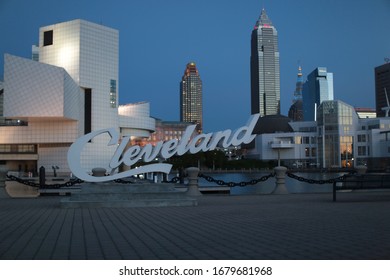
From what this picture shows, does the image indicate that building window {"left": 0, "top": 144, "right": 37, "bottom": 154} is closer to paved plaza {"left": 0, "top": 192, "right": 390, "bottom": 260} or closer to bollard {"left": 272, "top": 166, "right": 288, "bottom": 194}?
bollard {"left": 272, "top": 166, "right": 288, "bottom": 194}

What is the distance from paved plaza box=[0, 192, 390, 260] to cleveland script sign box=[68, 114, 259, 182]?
4.01 metres

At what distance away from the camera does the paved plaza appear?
660cm

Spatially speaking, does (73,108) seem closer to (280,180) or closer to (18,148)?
(18,148)

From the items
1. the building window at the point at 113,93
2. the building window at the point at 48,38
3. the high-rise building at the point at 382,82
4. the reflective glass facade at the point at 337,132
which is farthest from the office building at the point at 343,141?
the high-rise building at the point at 382,82

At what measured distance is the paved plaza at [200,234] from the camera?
660cm

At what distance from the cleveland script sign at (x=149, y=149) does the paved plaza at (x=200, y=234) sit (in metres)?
4.01

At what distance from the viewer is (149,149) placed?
1741cm

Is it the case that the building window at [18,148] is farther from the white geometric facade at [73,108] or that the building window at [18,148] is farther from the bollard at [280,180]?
the bollard at [280,180]

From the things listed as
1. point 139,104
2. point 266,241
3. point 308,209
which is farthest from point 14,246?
point 139,104

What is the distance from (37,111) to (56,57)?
13789 mm

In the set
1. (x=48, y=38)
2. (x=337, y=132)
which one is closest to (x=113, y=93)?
(x=48, y=38)

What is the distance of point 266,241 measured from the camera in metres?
7.61

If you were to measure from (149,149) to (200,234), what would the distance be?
9144 mm
